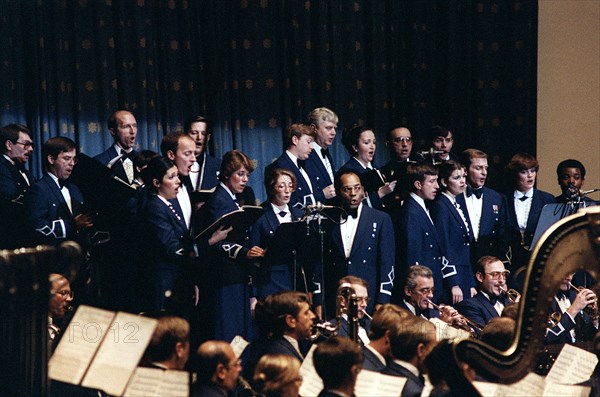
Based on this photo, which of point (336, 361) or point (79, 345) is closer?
point (79, 345)

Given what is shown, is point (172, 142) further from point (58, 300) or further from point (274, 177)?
point (58, 300)

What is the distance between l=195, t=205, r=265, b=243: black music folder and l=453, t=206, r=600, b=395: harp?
8.98 ft

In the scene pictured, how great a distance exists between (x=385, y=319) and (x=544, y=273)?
67.6 inches

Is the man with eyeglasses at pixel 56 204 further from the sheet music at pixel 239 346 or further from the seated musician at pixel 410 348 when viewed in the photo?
the seated musician at pixel 410 348

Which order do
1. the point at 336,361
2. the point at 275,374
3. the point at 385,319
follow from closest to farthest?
1. the point at 336,361
2. the point at 275,374
3. the point at 385,319

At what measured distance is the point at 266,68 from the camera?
23.9 feet

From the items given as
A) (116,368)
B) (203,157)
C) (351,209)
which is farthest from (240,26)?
(116,368)

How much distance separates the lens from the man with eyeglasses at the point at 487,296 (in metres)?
5.46

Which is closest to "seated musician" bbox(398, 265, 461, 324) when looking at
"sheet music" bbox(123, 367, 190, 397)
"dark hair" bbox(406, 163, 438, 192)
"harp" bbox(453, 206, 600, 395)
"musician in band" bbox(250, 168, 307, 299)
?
"musician in band" bbox(250, 168, 307, 299)

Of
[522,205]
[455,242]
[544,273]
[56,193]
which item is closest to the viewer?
[544,273]

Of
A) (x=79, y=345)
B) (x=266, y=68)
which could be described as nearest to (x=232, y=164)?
(x=266, y=68)

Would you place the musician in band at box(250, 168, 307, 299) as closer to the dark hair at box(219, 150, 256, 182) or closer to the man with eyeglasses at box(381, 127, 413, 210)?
the dark hair at box(219, 150, 256, 182)

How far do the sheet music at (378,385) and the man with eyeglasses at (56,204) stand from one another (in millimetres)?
2264

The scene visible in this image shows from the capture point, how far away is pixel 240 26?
7.21m
